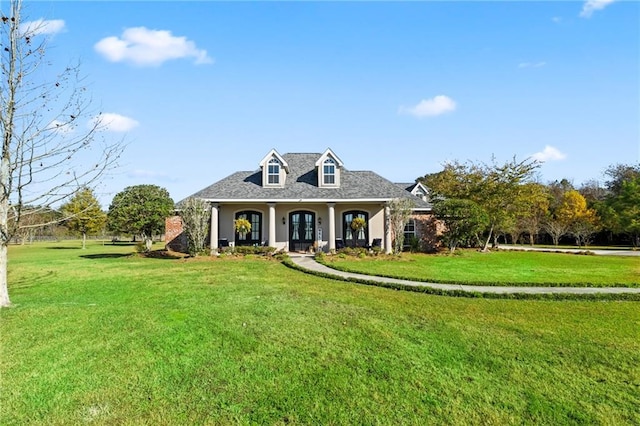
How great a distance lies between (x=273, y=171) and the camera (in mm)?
21266

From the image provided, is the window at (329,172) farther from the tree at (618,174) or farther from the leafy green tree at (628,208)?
the tree at (618,174)

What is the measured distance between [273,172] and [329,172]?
140 inches

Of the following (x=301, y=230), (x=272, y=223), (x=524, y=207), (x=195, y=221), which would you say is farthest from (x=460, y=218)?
(x=195, y=221)

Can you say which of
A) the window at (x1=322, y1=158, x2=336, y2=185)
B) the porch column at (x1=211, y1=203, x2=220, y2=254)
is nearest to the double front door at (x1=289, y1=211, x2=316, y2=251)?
the window at (x1=322, y1=158, x2=336, y2=185)

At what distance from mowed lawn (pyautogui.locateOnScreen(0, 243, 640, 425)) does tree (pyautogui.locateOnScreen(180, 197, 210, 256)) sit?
1004 centimetres

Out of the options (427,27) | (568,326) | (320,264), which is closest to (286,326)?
(568,326)

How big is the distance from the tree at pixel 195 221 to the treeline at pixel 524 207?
1406 cm

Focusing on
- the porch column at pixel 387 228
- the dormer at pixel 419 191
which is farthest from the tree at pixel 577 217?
the porch column at pixel 387 228

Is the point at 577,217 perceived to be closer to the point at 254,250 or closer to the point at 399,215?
the point at 399,215

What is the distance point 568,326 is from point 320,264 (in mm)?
10218

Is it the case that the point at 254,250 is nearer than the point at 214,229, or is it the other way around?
Answer: the point at 254,250

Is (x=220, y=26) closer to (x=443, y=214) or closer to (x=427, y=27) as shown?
(x=427, y=27)

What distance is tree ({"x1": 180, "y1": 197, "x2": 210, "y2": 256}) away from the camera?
1828 cm

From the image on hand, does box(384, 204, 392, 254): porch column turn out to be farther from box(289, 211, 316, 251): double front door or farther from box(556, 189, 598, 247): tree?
box(556, 189, 598, 247): tree
